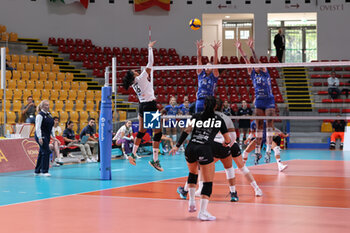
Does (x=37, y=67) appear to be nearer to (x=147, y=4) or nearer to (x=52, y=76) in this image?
(x=52, y=76)

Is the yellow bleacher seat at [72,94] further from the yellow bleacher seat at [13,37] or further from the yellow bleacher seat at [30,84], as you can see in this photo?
the yellow bleacher seat at [13,37]

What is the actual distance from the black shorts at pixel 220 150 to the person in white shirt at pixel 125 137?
9054 millimetres

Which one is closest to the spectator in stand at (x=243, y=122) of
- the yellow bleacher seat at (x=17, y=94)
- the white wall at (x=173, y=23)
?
the yellow bleacher seat at (x=17, y=94)

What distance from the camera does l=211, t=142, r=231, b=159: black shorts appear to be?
7.73 m

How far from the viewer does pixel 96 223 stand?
6.30 m

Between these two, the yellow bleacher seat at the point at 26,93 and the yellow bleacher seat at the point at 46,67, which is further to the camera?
the yellow bleacher seat at the point at 46,67

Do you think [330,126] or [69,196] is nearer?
[69,196]

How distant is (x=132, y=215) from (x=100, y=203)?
3.87ft

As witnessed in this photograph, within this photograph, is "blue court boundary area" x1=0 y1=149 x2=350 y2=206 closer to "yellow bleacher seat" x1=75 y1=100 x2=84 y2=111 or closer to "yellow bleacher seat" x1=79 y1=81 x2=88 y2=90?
"yellow bleacher seat" x1=75 y1=100 x2=84 y2=111

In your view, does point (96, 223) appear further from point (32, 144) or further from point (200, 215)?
point (32, 144)

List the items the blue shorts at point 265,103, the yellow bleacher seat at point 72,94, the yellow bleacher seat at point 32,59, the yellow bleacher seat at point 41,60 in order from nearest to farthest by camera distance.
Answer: the blue shorts at point 265,103, the yellow bleacher seat at point 72,94, the yellow bleacher seat at point 32,59, the yellow bleacher seat at point 41,60

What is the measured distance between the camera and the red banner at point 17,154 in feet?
42.5

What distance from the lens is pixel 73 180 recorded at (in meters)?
11.2

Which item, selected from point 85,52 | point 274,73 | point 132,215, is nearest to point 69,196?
point 132,215
